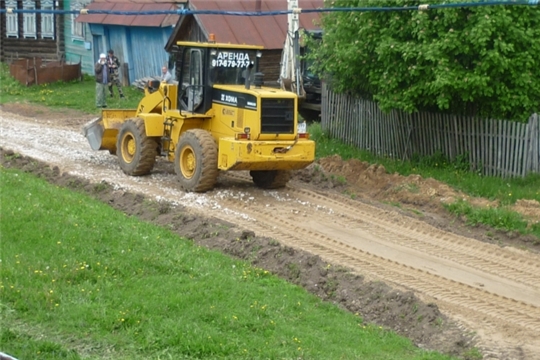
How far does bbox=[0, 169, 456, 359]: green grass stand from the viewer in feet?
28.5

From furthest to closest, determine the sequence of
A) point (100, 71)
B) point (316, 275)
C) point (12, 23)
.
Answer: point (12, 23), point (100, 71), point (316, 275)

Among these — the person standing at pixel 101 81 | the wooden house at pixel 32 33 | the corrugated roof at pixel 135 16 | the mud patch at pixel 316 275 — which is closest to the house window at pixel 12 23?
the wooden house at pixel 32 33

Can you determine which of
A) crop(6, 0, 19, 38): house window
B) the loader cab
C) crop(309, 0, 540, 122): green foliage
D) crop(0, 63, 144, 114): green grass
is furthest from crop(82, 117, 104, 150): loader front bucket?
crop(6, 0, 19, 38): house window

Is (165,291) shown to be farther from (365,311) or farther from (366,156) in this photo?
(366,156)

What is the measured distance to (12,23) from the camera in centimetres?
4072

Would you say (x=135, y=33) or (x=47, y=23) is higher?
(x=47, y=23)

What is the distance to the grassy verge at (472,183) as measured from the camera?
15086 mm

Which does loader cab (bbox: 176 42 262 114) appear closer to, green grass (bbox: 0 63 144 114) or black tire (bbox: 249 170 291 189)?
black tire (bbox: 249 170 291 189)

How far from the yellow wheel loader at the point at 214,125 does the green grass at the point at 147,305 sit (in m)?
3.71

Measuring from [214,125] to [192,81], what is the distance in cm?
92

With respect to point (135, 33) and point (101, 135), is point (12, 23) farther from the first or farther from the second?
point (101, 135)

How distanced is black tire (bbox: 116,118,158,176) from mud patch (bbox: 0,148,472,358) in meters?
1.62

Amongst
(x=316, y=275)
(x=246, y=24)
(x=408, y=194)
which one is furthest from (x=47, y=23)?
(x=316, y=275)

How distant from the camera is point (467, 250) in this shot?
13.8 metres
